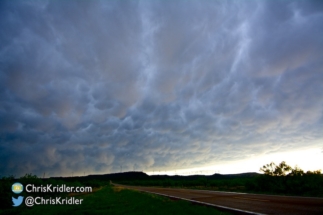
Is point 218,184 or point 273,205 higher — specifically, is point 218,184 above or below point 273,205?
below

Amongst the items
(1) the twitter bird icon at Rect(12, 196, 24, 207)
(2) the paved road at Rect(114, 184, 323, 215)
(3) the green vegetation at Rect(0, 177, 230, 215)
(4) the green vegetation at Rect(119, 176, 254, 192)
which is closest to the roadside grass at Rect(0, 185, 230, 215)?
(3) the green vegetation at Rect(0, 177, 230, 215)

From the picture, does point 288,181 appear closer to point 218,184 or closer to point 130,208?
point 130,208

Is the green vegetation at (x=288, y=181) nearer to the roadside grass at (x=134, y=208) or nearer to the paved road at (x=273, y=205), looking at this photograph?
the paved road at (x=273, y=205)

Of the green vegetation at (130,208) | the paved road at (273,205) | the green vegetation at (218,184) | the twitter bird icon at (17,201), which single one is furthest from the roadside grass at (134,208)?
the green vegetation at (218,184)

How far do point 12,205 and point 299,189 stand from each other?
117ft

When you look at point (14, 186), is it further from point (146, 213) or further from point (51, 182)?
point (146, 213)

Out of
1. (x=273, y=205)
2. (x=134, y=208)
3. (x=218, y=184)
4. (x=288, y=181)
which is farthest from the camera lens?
(x=218, y=184)

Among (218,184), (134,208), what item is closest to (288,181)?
(134,208)

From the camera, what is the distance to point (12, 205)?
82.7 ft

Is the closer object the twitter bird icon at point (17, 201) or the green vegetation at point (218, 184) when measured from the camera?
the twitter bird icon at point (17, 201)

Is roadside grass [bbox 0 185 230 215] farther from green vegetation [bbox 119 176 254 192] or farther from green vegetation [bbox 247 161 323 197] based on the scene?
green vegetation [bbox 119 176 254 192]

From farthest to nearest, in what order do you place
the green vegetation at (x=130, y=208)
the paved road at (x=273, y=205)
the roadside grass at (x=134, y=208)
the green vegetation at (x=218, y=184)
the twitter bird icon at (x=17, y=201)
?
the green vegetation at (x=218, y=184), the twitter bird icon at (x=17, y=201), the green vegetation at (x=130, y=208), the roadside grass at (x=134, y=208), the paved road at (x=273, y=205)

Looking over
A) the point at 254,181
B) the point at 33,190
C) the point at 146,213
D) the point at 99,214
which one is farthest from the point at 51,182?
the point at 254,181

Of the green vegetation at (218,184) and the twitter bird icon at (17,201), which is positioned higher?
the twitter bird icon at (17,201)
